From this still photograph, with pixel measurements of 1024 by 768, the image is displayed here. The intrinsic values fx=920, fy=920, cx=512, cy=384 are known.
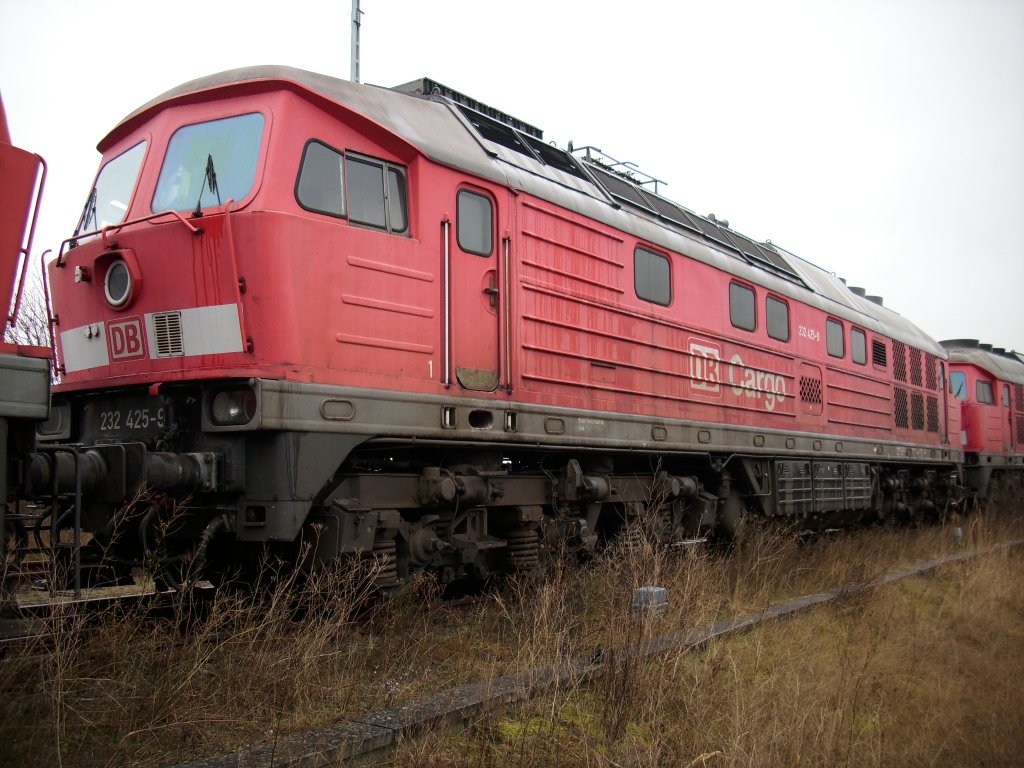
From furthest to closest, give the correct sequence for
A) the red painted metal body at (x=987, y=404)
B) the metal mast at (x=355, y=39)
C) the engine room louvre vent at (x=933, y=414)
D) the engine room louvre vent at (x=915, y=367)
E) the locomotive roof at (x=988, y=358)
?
the locomotive roof at (x=988, y=358) < the red painted metal body at (x=987, y=404) < the engine room louvre vent at (x=933, y=414) < the engine room louvre vent at (x=915, y=367) < the metal mast at (x=355, y=39)

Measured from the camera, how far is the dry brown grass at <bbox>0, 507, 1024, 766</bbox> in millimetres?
3836

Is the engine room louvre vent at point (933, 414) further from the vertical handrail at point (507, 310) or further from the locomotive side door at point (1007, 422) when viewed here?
the vertical handrail at point (507, 310)

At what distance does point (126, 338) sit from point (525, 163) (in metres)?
3.55

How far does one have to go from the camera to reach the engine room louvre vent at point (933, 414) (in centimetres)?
1667

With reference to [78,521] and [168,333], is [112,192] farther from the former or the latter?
[78,521]

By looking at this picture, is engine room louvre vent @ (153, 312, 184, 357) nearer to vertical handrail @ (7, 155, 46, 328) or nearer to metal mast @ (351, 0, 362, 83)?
vertical handrail @ (7, 155, 46, 328)

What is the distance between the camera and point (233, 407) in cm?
553

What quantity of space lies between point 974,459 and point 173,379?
17868 millimetres

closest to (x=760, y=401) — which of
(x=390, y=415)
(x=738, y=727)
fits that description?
(x=390, y=415)

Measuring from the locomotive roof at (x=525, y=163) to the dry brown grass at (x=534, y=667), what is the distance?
3.08m

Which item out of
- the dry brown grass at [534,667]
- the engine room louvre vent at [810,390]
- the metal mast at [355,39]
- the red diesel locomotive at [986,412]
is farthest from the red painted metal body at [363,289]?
the red diesel locomotive at [986,412]

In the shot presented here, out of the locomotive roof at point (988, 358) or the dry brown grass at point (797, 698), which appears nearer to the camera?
the dry brown grass at point (797, 698)

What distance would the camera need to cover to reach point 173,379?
18.7 feet

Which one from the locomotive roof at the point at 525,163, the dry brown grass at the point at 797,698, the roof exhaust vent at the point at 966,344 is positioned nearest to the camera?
the dry brown grass at the point at 797,698
